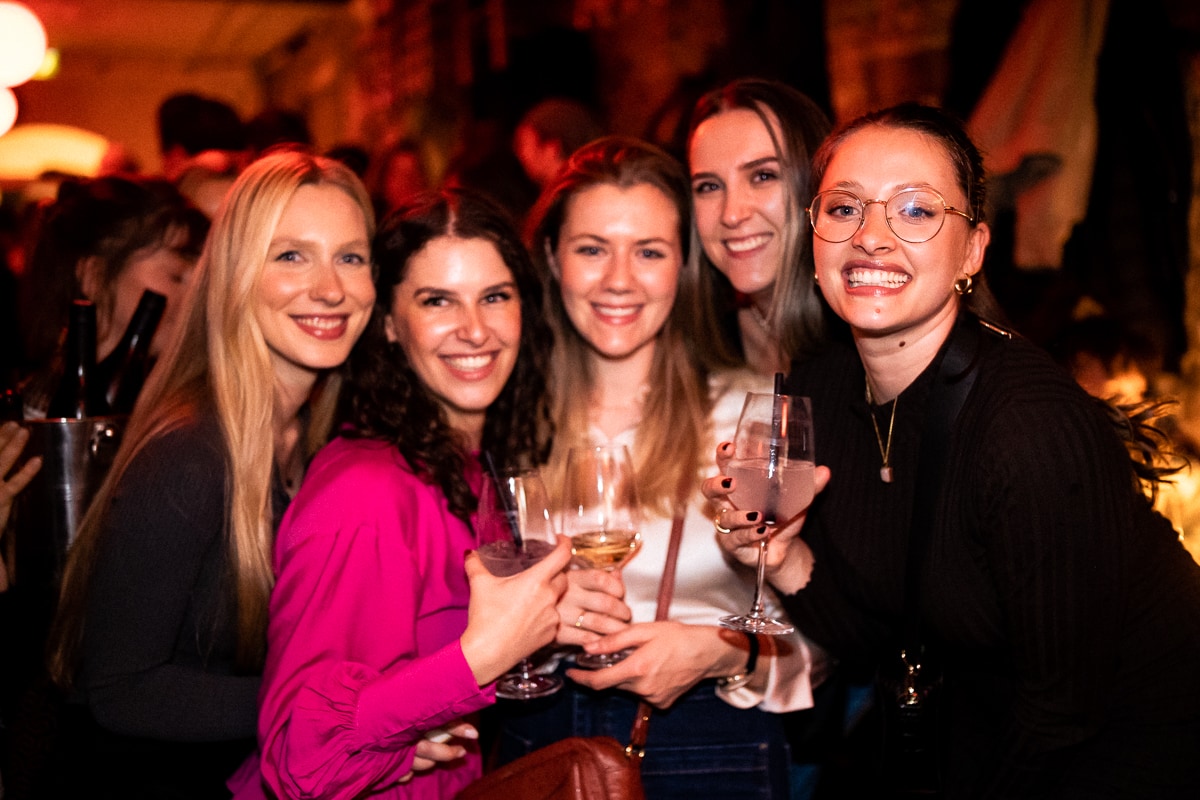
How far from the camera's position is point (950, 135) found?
194 centimetres

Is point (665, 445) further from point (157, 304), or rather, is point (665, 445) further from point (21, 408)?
point (21, 408)

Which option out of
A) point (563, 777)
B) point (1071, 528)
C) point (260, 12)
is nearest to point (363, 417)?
point (563, 777)

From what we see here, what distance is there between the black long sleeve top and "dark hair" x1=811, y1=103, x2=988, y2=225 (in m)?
0.25

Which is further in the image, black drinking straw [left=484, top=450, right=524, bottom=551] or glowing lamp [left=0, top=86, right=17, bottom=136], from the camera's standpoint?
glowing lamp [left=0, top=86, right=17, bottom=136]

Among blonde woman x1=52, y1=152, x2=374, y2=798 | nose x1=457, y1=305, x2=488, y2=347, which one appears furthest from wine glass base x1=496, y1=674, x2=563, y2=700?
nose x1=457, y1=305, x2=488, y2=347

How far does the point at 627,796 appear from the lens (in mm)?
1753

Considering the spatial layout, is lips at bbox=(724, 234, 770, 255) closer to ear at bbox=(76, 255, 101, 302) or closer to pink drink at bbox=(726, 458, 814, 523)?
pink drink at bbox=(726, 458, 814, 523)

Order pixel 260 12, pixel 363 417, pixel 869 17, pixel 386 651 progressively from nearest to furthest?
pixel 386 651 → pixel 363 417 → pixel 869 17 → pixel 260 12

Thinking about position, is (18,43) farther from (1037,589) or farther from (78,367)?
(1037,589)

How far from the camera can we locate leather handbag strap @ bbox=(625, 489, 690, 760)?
2.10 metres

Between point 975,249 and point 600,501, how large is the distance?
0.89 meters

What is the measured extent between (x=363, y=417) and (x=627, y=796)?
1.06 meters

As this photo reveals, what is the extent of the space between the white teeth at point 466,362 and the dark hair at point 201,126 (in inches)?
125

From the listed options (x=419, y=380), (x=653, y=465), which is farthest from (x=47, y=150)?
(x=653, y=465)
